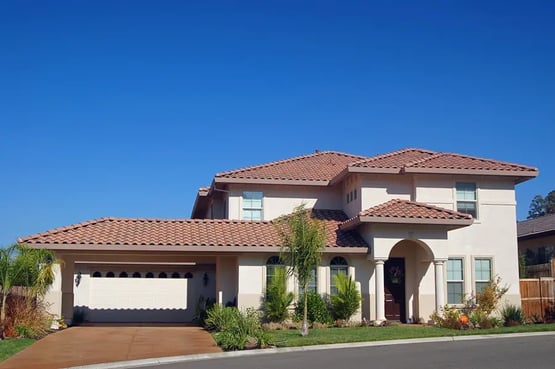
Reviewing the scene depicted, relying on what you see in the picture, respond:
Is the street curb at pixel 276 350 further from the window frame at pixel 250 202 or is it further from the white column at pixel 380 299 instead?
the window frame at pixel 250 202

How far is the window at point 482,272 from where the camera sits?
27.8m

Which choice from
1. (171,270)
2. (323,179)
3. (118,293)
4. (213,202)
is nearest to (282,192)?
(323,179)

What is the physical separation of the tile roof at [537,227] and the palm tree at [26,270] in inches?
1033

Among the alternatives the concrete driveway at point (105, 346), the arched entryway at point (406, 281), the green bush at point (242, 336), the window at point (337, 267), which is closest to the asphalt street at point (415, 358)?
the green bush at point (242, 336)

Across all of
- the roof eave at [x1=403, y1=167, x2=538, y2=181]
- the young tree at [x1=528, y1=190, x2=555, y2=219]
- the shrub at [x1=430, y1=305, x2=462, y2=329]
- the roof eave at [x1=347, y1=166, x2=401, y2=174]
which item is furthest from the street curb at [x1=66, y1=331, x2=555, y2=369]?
the young tree at [x1=528, y1=190, x2=555, y2=219]

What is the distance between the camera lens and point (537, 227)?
41.5m

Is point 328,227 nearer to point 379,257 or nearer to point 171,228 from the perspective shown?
point 379,257

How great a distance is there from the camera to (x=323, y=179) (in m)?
30.2

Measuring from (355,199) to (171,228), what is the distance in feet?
24.1

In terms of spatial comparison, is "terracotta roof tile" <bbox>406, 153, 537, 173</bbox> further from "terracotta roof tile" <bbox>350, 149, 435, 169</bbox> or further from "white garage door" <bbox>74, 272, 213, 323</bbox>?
"white garage door" <bbox>74, 272, 213, 323</bbox>

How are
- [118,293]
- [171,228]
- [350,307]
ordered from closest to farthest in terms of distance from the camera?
[350,307]
[171,228]
[118,293]

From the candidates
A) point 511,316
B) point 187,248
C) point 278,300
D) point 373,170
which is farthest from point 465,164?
point 187,248

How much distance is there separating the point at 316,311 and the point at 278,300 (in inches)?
54.2

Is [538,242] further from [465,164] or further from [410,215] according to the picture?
[410,215]
